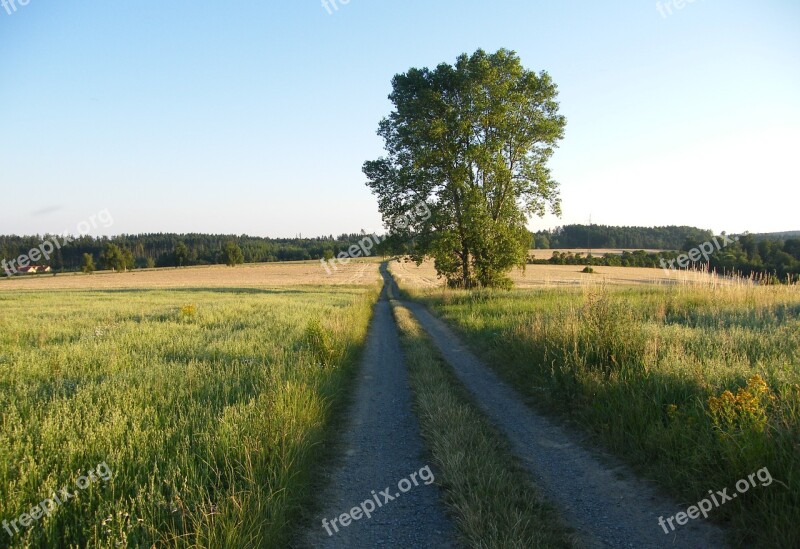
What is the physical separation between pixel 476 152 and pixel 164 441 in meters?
21.1

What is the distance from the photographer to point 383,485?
482 centimetres

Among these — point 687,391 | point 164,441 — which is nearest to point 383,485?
point 164,441

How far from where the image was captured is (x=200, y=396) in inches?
256

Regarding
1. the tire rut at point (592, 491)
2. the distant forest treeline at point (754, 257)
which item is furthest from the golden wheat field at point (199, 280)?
the tire rut at point (592, 491)

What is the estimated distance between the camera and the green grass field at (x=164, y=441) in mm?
3484

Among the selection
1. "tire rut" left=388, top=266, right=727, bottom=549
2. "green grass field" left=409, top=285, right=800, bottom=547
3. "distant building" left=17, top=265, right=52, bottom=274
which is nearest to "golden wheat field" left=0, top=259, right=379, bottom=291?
"distant building" left=17, top=265, right=52, bottom=274


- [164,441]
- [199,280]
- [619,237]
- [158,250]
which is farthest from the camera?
[158,250]

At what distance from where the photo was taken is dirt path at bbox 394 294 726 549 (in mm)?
3779

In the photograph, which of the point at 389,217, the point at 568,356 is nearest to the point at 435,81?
the point at 389,217

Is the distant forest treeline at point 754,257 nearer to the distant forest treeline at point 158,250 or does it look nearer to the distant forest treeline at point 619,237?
the distant forest treeline at point 619,237

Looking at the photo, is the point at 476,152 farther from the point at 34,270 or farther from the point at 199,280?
the point at 34,270

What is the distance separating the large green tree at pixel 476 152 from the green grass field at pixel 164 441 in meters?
16.7

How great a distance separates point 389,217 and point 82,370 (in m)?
21.7

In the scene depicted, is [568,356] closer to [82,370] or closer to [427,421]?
[427,421]
